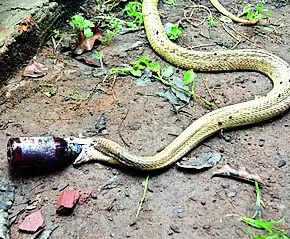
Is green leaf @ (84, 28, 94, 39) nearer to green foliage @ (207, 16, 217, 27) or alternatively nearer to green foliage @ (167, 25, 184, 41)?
green foliage @ (167, 25, 184, 41)

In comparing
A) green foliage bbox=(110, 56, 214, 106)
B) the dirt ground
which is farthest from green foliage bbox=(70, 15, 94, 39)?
green foliage bbox=(110, 56, 214, 106)

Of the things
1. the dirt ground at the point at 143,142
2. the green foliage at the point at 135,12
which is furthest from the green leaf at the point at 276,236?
the green foliage at the point at 135,12

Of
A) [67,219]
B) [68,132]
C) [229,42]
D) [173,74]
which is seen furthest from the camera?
[229,42]

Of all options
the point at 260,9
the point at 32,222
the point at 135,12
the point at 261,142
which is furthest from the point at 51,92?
the point at 260,9

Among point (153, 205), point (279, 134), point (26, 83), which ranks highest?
point (26, 83)

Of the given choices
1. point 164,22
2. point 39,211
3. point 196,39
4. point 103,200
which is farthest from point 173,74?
point 39,211

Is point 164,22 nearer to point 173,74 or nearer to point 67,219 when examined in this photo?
point 173,74

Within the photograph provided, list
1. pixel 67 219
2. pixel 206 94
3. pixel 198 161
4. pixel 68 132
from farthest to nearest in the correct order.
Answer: pixel 206 94
pixel 68 132
pixel 198 161
pixel 67 219

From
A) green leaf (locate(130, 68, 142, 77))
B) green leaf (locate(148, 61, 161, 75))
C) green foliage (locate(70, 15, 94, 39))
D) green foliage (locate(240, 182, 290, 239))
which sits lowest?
green foliage (locate(240, 182, 290, 239))
